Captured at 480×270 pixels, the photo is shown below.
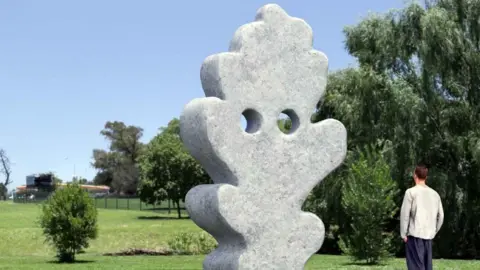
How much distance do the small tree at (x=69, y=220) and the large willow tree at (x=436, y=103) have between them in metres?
11.4

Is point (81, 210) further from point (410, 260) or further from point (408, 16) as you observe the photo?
point (410, 260)

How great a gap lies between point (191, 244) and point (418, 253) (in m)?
21.9

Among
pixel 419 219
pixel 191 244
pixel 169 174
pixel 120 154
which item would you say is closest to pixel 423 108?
pixel 191 244

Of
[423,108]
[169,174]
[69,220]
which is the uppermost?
[423,108]

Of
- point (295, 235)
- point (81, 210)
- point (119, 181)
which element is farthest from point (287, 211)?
point (119, 181)

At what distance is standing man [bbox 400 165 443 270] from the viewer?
10.3m

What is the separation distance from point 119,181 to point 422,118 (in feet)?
245

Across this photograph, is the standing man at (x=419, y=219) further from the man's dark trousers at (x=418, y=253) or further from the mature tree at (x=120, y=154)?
the mature tree at (x=120, y=154)

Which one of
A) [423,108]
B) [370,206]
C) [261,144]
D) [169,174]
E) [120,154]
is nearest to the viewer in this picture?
[261,144]

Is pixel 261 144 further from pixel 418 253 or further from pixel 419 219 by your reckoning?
pixel 418 253

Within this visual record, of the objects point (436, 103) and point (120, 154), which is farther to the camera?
point (120, 154)

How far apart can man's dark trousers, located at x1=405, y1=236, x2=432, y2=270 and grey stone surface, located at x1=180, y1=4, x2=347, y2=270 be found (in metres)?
1.43

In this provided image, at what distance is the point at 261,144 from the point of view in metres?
9.26

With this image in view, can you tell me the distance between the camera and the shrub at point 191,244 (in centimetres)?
3130
